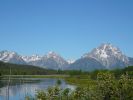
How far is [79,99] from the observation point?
44.0 meters

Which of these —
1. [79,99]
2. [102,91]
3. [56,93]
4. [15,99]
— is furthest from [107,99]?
[15,99]

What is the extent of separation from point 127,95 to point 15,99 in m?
68.0

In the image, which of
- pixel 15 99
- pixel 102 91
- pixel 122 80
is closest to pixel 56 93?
pixel 102 91

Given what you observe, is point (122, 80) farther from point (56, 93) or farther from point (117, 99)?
point (56, 93)

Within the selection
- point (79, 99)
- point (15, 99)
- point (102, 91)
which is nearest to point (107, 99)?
point (102, 91)

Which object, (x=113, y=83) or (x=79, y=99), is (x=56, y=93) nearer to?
(x=79, y=99)

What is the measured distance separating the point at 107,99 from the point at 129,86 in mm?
3185

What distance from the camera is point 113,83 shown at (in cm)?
4281

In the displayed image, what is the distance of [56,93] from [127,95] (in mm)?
8918

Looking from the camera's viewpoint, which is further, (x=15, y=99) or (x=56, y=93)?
(x=15, y=99)

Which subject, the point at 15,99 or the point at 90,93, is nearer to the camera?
the point at 90,93

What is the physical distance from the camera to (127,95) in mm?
42750

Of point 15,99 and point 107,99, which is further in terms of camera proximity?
point 15,99

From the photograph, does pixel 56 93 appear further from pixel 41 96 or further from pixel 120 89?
pixel 120 89
